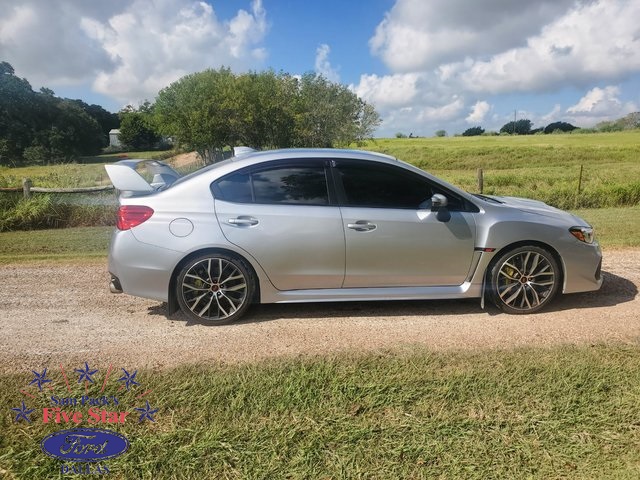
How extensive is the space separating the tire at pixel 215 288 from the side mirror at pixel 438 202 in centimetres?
184

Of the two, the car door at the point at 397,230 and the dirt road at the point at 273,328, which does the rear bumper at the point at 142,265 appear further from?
the car door at the point at 397,230

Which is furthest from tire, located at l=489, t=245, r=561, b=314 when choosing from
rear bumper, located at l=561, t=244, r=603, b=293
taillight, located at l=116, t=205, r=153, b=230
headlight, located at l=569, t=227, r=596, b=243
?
taillight, located at l=116, t=205, r=153, b=230

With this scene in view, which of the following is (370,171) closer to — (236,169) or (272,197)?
(272,197)

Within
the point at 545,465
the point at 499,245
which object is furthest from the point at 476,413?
the point at 499,245

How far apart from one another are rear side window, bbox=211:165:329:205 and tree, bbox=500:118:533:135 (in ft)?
253

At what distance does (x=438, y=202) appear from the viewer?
4.55 meters

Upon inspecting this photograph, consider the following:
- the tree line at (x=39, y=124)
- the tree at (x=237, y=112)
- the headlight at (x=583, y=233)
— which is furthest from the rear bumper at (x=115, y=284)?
the tree line at (x=39, y=124)

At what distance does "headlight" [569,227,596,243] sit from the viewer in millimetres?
4770

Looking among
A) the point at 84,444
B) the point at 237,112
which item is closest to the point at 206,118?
the point at 237,112

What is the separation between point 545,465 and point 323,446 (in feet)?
4.02

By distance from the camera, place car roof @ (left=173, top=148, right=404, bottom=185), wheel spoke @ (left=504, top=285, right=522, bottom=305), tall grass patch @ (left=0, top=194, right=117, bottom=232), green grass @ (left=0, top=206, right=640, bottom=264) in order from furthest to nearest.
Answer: tall grass patch @ (left=0, top=194, right=117, bottom=232), green grass @ (left=0, top=206, right=640, bottom=264), wheel spoke @ (left=504, top=285, right=522, bottom=305), car roof @ (left=173, top=148, right=404, bottom=185)

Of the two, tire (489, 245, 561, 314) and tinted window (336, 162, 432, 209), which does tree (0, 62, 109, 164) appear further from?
tire (489, 245, 561, 314)

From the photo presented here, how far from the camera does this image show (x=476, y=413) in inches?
122

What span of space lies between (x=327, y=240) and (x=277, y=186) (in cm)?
71
